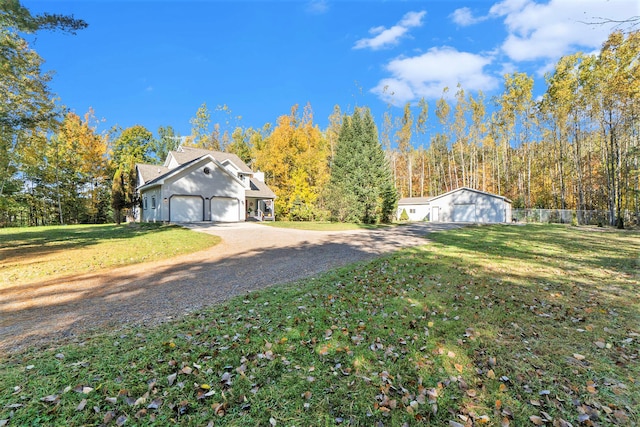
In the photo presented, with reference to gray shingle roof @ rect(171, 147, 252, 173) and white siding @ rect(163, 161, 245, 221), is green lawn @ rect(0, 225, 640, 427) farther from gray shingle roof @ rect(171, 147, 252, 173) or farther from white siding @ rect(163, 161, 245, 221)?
gray shingle roof @ rect(171, 147, 252, 173)

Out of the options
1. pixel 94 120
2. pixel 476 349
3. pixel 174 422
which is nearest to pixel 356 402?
pixel 174 422

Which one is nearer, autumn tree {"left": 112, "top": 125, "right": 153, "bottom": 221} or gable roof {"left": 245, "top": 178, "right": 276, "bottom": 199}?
gable roof {"left": 245, "top": 178, "right": 276, "bottom": 199}

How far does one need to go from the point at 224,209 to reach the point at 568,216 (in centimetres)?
3262

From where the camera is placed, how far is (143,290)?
5.82 meters

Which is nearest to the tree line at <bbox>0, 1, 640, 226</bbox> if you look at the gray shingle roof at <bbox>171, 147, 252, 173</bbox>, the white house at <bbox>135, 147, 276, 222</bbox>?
the white house at <bbox>135, 147, 276, 222</bbox>

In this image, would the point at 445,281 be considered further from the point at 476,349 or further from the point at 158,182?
the point at 158,182

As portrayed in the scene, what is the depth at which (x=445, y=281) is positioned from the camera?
20.3 feet

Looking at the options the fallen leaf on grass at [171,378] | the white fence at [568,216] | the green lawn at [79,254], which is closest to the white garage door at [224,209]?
the green lawn at [79,254]

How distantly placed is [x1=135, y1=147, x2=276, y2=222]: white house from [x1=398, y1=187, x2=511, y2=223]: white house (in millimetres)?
22066

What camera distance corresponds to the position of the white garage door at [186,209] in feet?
68.0

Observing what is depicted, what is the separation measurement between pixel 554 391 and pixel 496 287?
11.4ft

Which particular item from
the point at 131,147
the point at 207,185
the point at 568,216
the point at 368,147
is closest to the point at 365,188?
the point at 368,147

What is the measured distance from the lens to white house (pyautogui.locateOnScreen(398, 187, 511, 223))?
105 feet

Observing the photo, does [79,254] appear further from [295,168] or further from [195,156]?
[295,168]
